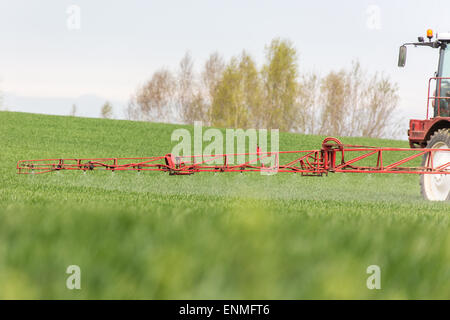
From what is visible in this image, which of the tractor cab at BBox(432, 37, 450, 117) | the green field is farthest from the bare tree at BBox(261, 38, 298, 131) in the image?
the green field

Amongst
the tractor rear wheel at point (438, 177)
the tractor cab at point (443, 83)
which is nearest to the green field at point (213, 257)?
the tractor rear wheel at point (438, 177)

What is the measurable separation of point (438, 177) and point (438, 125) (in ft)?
3.57

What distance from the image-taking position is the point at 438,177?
35.9 feet

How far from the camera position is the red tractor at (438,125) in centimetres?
1063

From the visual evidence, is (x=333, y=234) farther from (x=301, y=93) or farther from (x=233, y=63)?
(x=233, y=63)

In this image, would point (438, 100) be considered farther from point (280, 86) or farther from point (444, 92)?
point (280, 86)

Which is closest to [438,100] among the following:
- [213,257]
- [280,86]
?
[213,257]

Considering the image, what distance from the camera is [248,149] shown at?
104 feet

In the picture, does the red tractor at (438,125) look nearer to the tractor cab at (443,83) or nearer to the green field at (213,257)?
the tractor cab at (443,83)

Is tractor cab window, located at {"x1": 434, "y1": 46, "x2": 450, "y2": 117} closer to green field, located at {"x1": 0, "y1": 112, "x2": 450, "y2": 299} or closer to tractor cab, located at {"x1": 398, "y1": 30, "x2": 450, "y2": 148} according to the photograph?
tractor cab, located at {"x1": 398, "y1": 30, "x2": 450, "y2": 148}

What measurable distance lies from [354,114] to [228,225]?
137 feet

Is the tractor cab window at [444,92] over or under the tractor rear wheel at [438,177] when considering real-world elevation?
over

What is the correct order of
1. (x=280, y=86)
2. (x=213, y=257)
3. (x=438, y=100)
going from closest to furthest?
1. (x=213, y=257)
2. (x=438, y=100)
3. (x=280, y=86)
